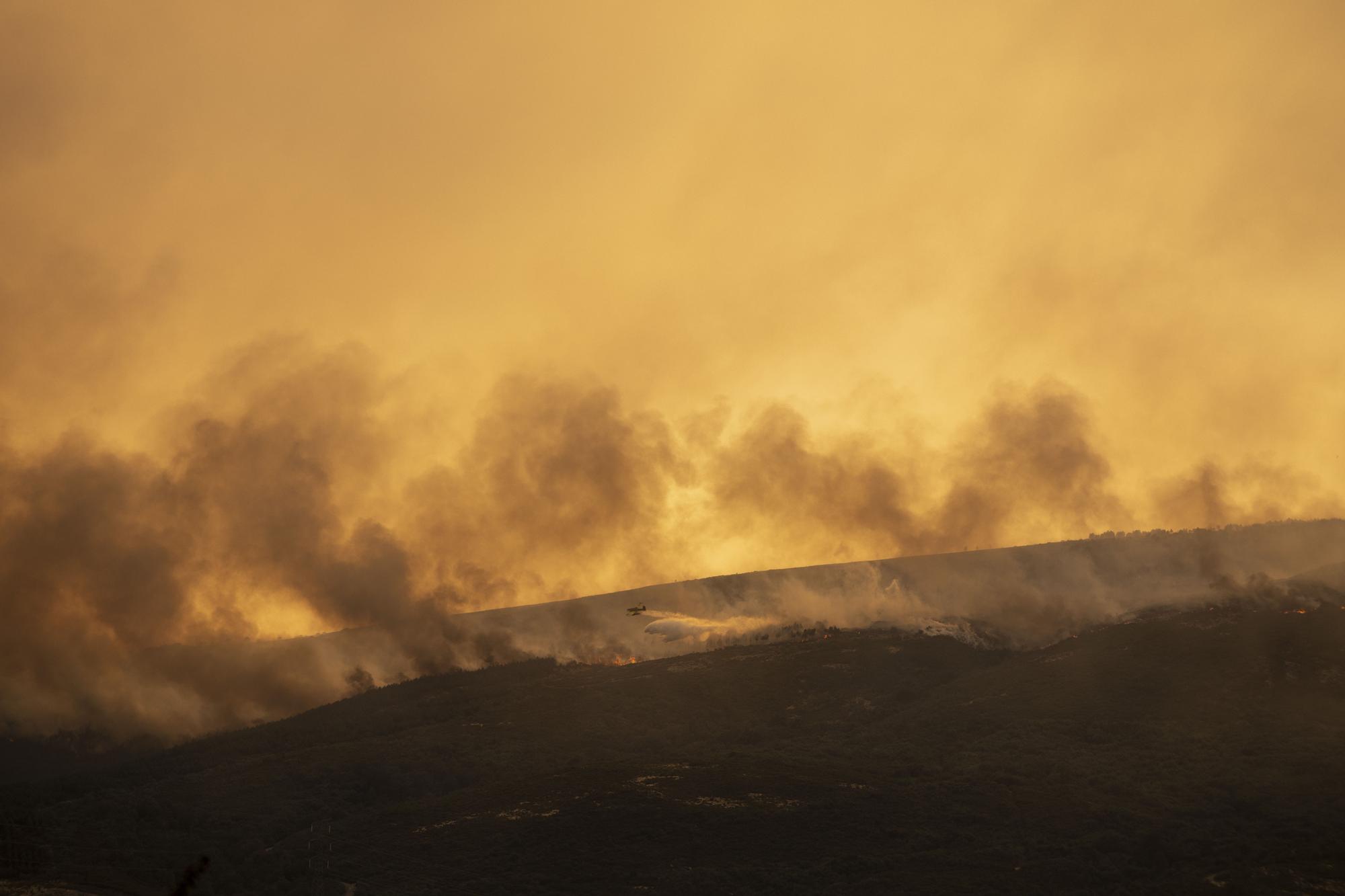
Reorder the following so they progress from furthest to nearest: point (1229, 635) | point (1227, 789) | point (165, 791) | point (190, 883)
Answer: point (1229, 635) < point (165, 791) < point (1227, 789) < point (190, 883)

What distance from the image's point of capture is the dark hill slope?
118m

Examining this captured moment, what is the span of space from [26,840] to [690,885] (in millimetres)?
76763

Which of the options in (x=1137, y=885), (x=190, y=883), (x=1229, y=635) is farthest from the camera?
(x=1229, y=635)

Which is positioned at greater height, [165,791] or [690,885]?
[165,791]

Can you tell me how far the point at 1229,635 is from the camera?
7013 inches

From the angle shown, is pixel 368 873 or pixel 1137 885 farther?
pixel 368 873

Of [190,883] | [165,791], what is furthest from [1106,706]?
[190,883]

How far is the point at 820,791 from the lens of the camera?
138m

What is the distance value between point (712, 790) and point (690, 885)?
24690 mm

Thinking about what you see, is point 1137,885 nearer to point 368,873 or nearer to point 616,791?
point 616,791

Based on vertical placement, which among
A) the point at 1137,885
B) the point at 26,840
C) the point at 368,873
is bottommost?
the point at 1137,885

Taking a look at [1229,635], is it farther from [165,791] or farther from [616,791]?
[165,791]

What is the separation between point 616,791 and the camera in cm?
14025

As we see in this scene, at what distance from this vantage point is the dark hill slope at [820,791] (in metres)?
118
